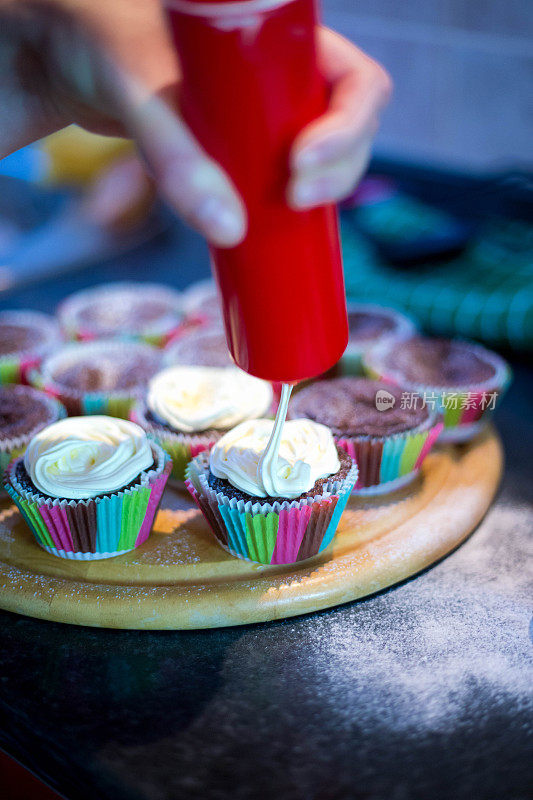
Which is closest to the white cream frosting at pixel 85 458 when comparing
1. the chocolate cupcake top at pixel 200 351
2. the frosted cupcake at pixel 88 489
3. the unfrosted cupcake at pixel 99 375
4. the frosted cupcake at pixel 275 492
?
the frosted cupcake at pixel 88 489

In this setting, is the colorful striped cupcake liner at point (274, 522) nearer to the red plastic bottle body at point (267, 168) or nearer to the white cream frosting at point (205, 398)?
the white cream frosting at point (205, 398)

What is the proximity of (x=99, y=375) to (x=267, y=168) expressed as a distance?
3.42ft

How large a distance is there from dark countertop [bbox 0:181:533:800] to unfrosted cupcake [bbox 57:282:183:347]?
908 millimetres

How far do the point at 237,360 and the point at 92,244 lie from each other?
75.7 inches

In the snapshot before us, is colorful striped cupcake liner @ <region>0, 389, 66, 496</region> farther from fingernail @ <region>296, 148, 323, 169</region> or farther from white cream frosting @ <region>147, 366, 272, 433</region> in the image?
fingernail @ <region>296, 148, 323, 169</region>

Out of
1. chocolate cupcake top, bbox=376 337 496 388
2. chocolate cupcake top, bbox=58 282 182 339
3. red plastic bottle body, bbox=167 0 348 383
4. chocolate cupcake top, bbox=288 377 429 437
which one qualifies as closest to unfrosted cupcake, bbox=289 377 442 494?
chocolate cupcake top, bbox=288 377 429 437

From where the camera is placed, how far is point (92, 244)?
2.64 meters

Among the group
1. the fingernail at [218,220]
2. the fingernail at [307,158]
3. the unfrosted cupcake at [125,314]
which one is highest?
the fingernail at [307,158]

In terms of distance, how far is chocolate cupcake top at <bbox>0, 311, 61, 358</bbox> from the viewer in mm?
1809

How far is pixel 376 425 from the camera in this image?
136 centimetres

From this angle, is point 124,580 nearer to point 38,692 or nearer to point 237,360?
point 38,692

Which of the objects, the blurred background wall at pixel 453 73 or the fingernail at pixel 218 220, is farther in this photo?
the blurred background wall at pixel 453 73

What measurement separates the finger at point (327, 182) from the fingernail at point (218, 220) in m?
0.05

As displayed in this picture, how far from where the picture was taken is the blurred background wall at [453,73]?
218 centimetres
